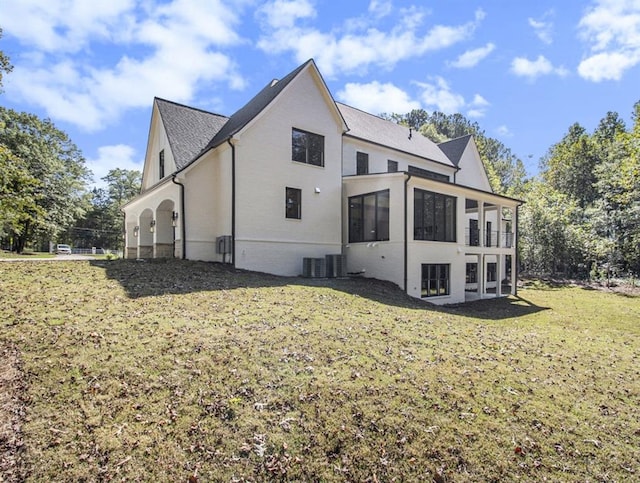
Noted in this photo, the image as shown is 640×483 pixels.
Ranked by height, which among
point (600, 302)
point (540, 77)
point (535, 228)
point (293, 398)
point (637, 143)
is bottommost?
point (600, 302)

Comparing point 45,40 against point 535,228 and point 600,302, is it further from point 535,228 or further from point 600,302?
point 535,228

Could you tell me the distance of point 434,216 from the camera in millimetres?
15602

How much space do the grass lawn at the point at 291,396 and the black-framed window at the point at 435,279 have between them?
6472 millimetres

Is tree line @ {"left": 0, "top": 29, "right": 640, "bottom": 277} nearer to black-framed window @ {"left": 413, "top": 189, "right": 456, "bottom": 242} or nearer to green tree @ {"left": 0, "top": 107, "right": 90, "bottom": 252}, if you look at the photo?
green tree @ {"left": 0, "top": 107, "right": 90, "bottom": 252}

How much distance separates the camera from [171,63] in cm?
1261

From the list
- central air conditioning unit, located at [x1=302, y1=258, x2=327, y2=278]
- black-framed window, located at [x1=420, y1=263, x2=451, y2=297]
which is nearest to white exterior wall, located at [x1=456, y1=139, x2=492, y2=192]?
black-framed window, located at [x1=420, y1=263, x2=451, y2=297]

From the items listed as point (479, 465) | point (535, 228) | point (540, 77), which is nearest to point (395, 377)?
point (479, 465)

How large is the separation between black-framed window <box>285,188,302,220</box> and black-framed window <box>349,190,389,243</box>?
2.77 m

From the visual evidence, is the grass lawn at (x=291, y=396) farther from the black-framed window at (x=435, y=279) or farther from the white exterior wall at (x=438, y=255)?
the black-framed window at (x=435, y=279)

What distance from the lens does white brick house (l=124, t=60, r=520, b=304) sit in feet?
47.0

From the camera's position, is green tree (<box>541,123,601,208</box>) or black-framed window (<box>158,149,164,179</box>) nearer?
black-framed window (<box>158,149,164,179</box>)

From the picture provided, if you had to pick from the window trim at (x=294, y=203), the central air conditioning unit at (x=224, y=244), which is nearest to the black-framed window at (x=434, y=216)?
the window trim at (x=294, y=203)

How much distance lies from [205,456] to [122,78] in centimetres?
1428

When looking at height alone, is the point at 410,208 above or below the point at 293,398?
above
